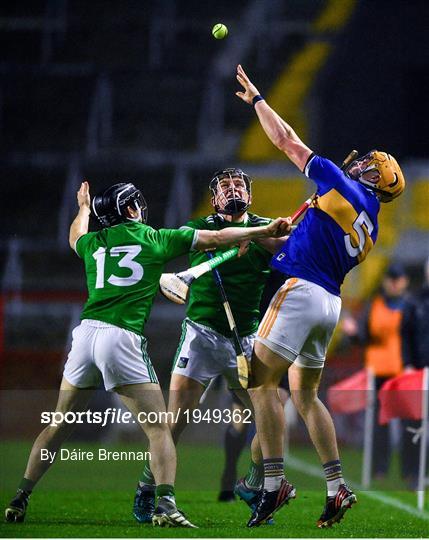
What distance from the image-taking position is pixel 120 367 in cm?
516

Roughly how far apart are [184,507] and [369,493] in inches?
55.0

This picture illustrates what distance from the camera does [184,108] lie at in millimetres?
12789

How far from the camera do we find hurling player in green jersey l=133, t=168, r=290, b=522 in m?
5.70

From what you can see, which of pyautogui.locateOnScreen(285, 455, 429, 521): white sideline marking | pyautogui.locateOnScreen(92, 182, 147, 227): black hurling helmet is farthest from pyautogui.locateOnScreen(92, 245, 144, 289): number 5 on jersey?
pyautogui.locateOnScreen(285, 455, 429, 521): white sideline marking

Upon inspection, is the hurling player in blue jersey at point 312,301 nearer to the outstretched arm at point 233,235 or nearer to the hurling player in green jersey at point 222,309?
the outstretched arm at point 233,235

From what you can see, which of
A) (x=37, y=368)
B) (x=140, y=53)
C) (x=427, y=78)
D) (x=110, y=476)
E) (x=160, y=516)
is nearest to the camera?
(x=160, y=516)

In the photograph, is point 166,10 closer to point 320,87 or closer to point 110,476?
point 320,87

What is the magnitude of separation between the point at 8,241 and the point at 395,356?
4351 mm

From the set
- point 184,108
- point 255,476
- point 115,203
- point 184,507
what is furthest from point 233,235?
point 184,108

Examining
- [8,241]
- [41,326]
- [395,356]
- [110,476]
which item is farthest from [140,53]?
[110,476]

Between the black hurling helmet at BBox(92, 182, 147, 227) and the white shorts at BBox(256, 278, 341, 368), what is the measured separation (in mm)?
727

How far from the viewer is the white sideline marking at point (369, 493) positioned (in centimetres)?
617

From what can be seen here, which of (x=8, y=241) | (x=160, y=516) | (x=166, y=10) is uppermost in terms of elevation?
(x=166, y=10)

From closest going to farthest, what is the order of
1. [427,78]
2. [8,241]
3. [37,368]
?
[37,368], [8,241], [427,78]
